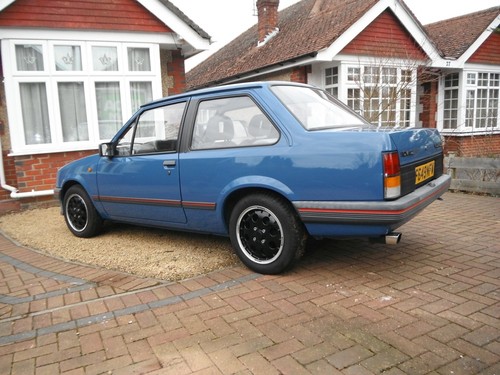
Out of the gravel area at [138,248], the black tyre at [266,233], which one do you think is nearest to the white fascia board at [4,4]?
the gravel area at [138,248]

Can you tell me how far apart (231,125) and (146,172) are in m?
1.15

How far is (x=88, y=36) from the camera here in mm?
Answer: 8094

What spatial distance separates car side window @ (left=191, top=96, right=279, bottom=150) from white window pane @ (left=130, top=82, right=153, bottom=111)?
5.22 metres

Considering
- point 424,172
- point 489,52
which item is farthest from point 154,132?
point 489,52

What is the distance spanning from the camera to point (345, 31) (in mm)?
11602

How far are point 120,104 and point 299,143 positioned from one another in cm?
638

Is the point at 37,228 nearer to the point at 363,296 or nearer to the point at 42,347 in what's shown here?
the point at 42,347

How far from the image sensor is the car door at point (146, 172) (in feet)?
13.6

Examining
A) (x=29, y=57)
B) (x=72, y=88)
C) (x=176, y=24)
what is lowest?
(x=72, y=88)

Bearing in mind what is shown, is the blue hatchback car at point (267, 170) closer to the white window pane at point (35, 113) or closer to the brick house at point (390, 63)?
the white window pane at point (35, 113)

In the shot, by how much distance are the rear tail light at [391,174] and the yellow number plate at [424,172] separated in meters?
0.50

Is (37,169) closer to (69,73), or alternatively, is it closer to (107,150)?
(69,73)

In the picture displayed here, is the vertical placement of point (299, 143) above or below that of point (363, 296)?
above

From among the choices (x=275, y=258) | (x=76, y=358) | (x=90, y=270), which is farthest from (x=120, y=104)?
(x=76, y=358)
